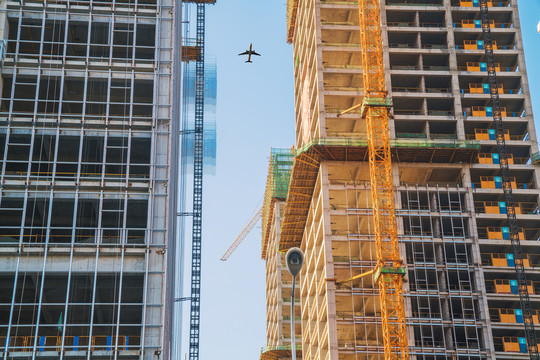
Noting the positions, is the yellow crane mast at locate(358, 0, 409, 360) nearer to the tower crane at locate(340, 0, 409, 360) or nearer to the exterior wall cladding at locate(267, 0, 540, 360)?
the tower crane at locate(340, 0, 409, 360)

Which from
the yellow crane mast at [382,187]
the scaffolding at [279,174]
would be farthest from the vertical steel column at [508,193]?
the scaffolding at [279,174]

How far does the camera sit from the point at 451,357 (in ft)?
319

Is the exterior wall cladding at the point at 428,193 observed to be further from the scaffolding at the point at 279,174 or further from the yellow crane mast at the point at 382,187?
the scaffolding at the point at 279,174

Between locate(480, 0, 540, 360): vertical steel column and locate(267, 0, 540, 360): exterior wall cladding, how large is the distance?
3.43 feet

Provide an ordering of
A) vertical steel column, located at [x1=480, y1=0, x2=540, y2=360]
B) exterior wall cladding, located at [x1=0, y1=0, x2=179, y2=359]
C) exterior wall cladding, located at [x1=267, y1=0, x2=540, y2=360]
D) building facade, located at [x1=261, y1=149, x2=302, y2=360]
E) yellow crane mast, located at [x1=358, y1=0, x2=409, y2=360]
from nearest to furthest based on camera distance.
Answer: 1. exterior wall cladding, located at [x1=0, y1=0, x2=179, y2=359]
2. yellow crane mast, located at [x1=358, y1=0, x2=409, y2=360]
3. vertical steel column, located at [x1=480, y1=0, x2=540, y2=360]
4. exterior wall cladding, located at [x1=267, y1=0, x2=540, y2=360]
5. building facade, located at [x1=261, y1=149, x2=302, y2=360]

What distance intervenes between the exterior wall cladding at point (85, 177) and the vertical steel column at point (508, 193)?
4213 centimetres

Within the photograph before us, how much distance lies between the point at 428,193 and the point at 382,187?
21.5 feet

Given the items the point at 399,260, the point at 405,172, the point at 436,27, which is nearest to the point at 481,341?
the point at 399,260

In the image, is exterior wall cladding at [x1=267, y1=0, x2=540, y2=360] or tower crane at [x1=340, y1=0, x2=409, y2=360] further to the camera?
exterior wall cladding at [x1=267, y1=0, x2=540, y2=360]

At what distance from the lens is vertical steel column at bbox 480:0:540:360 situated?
9925 cm

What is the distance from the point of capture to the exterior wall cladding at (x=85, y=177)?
75.2 meters

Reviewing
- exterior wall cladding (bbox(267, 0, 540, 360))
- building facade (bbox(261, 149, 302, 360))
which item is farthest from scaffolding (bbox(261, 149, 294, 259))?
exterior wall cladding (bbox(267, 0, 540, 360))

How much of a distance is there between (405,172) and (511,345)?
23.2 m

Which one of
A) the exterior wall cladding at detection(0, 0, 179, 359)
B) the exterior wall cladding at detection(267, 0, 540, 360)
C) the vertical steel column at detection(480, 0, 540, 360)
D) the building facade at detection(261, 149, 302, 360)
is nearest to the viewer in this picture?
the exterior wall cladding at detection(0, 0, 179, 359)
